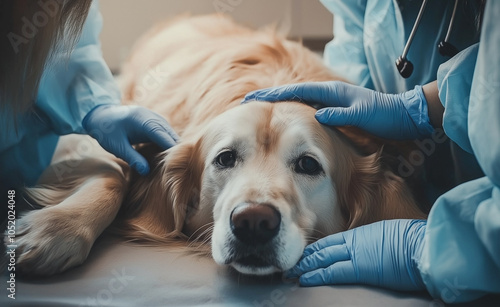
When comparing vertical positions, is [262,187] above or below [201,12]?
above

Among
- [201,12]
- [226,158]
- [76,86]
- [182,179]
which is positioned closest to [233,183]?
[226,158]

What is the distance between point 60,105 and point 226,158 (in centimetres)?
50

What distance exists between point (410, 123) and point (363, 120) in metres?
0.11

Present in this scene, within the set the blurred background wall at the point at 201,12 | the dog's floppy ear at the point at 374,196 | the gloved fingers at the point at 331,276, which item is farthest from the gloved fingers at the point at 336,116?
the blurred background wall at the point at 201,12

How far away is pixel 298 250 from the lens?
1189mm

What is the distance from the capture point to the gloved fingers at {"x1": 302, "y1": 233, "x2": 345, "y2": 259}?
123 cm

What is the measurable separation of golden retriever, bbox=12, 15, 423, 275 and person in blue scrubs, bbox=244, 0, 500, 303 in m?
0.07

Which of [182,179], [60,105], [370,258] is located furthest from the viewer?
[60,105]

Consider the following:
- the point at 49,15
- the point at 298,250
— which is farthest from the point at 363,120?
the point at 49,15

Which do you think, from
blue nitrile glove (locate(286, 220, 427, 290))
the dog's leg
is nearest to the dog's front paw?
the dog's leg

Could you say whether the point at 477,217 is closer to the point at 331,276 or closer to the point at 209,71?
the point at 331,276

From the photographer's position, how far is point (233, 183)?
127 cm

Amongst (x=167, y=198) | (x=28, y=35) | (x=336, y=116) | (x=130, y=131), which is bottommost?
(x=167, y=198)

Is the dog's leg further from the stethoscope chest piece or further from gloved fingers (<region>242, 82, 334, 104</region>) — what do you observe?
the stethoscope chest piece
